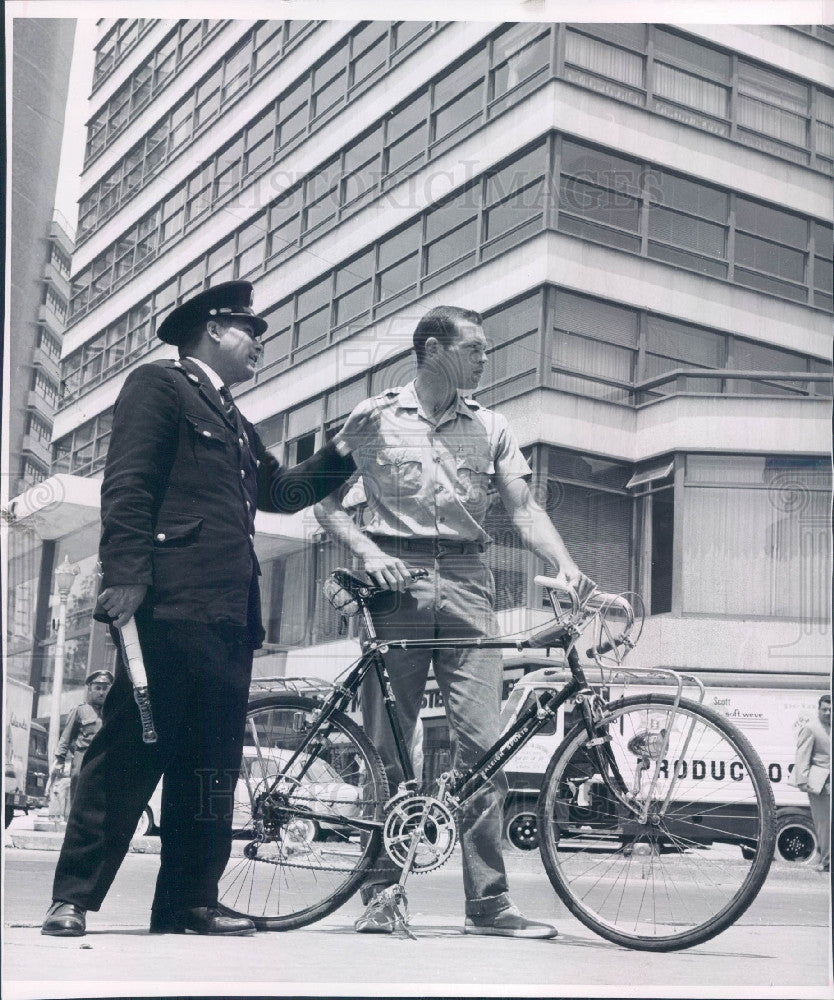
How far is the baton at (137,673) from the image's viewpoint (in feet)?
11.3

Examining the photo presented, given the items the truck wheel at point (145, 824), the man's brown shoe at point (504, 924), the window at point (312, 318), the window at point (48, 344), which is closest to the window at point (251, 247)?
the window at point (312, 318)

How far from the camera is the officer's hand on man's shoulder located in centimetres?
345

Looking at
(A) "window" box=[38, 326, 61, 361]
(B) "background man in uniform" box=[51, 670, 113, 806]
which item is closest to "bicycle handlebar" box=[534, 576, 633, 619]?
(B) "background man in uniform" box=[51, 670, 113, 806]

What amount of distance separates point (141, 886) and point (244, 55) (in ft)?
9.19

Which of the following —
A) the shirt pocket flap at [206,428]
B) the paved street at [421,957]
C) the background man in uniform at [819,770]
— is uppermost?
the shirt pocket flap at [206,428]

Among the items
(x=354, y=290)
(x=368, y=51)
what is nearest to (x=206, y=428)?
(x=354, y=290)

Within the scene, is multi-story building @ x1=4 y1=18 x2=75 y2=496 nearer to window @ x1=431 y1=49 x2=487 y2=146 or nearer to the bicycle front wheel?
window @ x1=431 y1=49 x2=487 y2=146

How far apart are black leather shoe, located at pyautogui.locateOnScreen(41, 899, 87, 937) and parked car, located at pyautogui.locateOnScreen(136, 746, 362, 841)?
1.06 feet

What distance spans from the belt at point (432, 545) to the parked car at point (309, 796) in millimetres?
713

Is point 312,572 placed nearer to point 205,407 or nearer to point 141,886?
point 205,407

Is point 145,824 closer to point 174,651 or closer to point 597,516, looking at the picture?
point 174,651

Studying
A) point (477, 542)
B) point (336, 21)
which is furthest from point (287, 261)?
point (477, 542)

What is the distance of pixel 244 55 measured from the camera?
3.98 metres

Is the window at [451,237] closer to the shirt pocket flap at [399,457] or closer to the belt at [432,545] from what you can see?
the shirt pocket flap at [399,457]
